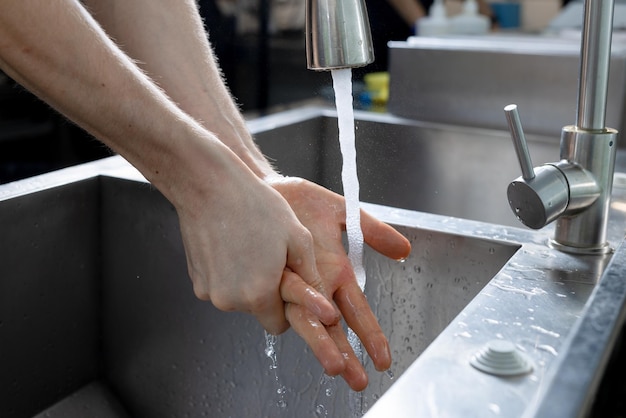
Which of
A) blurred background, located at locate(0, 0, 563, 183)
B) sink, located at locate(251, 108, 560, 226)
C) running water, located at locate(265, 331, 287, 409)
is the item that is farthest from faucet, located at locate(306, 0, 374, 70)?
blurred background, located at locate(0, 0, 563, 183)

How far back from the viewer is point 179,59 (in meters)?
0.82

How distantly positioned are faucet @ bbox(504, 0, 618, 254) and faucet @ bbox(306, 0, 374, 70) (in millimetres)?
A: 191

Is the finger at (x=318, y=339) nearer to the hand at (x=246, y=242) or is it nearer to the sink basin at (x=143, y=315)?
the hand at (x=246, y=242)

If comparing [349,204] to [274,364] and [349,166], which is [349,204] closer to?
[349,166]

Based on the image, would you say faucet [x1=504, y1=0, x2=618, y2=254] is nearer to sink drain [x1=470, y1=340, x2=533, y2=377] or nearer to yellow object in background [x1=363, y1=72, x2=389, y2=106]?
sink drain [x1=470, y1=340, x2=533, y2=377]

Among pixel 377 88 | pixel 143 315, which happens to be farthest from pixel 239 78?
pixel 143 315

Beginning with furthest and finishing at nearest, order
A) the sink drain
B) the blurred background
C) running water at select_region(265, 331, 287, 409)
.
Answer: the blurred background → running water at select_region(265, 331, 287, 409) → the sink drain

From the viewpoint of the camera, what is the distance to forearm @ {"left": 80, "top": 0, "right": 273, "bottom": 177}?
81cm

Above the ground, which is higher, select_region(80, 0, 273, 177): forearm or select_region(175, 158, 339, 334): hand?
select_region(80, 0, 273, 177): forearm

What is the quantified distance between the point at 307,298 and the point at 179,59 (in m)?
0.35

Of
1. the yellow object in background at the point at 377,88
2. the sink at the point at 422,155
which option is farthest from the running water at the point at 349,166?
the yellow object in background at the point at 377,88

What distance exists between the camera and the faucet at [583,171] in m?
0.64

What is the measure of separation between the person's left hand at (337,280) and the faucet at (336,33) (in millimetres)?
215

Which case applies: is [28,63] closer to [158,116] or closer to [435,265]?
[158,116]
